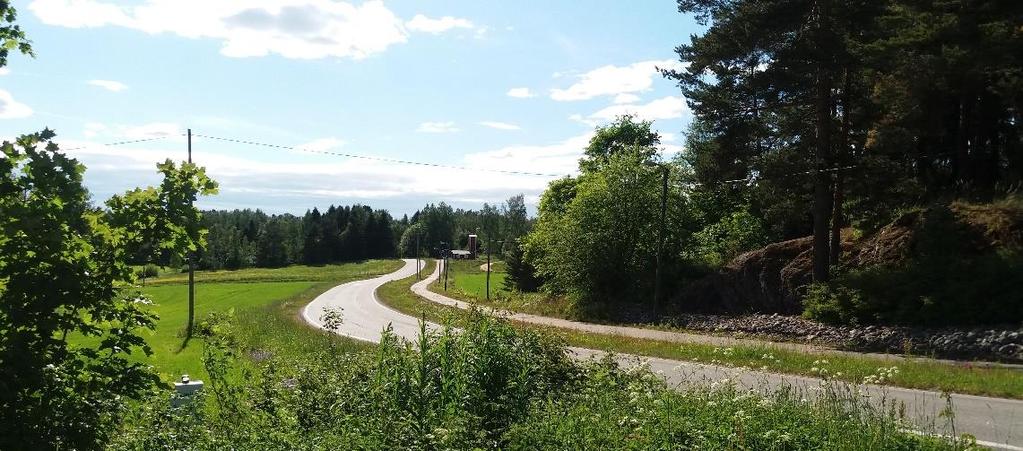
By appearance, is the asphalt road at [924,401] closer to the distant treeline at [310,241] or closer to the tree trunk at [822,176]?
the tree trunk at [822,176]

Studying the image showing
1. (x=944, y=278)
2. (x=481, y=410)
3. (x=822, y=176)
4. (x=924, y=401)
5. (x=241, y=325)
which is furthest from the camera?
(x=241, y=325)

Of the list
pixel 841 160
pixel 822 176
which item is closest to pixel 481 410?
pixel 822 176

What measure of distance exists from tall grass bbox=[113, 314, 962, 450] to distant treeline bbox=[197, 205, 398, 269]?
115580 millimetres

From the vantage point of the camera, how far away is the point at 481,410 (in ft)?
23.6

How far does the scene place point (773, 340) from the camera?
19.9 metres

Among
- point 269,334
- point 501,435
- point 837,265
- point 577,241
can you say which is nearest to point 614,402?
point 501,435

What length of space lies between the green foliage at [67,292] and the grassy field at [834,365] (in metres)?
3.71

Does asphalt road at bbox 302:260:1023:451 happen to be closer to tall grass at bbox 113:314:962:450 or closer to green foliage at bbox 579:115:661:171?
tall grass at bbox 113:314:962:450

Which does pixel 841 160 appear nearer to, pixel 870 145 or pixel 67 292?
pixel 870 145

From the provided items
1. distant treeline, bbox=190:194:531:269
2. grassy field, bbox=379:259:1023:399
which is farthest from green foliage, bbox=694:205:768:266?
distant treeline, bbox=190:194:531:269

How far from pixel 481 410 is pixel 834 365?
30.6ft

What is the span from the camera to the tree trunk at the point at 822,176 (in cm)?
1998

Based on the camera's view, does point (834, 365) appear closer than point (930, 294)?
Yes

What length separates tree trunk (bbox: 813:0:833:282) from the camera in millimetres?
19984
